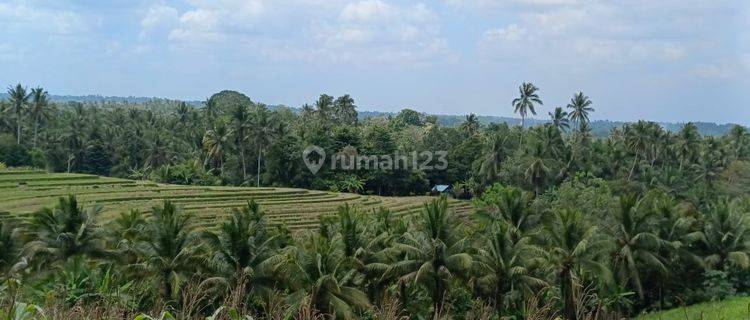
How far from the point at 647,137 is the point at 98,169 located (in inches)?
2280

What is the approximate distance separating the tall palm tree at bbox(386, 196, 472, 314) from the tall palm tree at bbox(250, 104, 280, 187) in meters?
42.0

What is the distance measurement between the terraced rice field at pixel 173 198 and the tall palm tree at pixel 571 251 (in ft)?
70.3

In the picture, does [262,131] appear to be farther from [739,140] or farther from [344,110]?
[739,140]

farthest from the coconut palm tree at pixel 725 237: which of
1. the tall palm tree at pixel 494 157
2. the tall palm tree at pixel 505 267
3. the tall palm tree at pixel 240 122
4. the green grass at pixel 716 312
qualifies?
the tall palm tree at pixel 240 122

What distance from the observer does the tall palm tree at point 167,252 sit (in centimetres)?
2173

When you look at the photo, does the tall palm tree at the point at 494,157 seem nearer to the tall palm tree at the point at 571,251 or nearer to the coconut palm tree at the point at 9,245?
the tall palm tree at the point at 571,251

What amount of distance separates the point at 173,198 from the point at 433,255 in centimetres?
3284

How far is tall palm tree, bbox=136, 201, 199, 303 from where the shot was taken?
21.7 meters

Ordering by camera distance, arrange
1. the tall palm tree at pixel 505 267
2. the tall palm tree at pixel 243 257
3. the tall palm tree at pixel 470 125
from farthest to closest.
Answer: the tall palm tree at pixel 470 125 < the tall palm tree at pixel 505 267 < the tall palm tree at pixel 243 257

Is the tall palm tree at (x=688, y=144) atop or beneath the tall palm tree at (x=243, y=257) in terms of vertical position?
atop

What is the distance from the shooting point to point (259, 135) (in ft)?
210

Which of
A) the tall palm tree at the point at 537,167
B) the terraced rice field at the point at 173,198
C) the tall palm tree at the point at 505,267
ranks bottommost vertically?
the terraced rice field at the point at 173,198

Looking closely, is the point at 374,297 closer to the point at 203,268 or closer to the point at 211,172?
the point at 203,268

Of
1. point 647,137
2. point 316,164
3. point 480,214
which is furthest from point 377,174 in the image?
point 480,214
